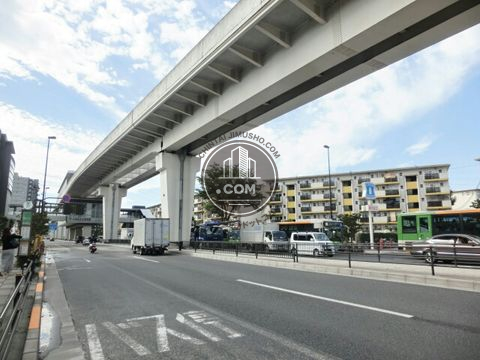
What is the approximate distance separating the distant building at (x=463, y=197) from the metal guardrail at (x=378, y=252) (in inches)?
2554

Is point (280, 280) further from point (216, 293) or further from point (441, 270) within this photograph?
point (441, 270)

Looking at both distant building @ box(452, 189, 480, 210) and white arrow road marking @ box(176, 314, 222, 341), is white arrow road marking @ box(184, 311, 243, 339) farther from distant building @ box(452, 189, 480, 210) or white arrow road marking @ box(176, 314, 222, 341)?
distant building @ box(452, 189, 480, 210)

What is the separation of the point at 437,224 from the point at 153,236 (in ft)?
72.2

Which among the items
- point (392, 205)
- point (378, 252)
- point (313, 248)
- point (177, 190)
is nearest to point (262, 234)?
point (177, 190)

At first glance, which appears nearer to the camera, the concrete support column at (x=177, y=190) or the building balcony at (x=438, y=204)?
the concrete support column at (x=177, y=190)

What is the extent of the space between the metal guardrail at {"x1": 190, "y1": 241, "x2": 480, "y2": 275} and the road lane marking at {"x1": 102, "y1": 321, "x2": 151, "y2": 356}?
10.3m

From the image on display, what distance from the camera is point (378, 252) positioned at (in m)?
14.5

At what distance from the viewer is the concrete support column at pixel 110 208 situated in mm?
53844

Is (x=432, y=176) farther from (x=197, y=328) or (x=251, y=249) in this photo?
(x=197, y=328)

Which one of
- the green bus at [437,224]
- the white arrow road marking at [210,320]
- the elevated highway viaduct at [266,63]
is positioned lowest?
the white arrow road marking at [210,320]

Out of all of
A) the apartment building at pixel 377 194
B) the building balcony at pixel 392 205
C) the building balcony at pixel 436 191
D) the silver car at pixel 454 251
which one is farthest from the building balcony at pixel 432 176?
the silver car at pixel 454 251

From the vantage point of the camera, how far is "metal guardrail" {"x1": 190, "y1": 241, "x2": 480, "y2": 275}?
12.4 meters

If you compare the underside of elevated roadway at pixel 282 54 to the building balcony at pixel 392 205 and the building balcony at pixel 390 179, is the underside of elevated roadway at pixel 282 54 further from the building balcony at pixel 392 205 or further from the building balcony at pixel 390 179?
the building balcony at pixel 392 205

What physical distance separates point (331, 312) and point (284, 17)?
11.8 m
